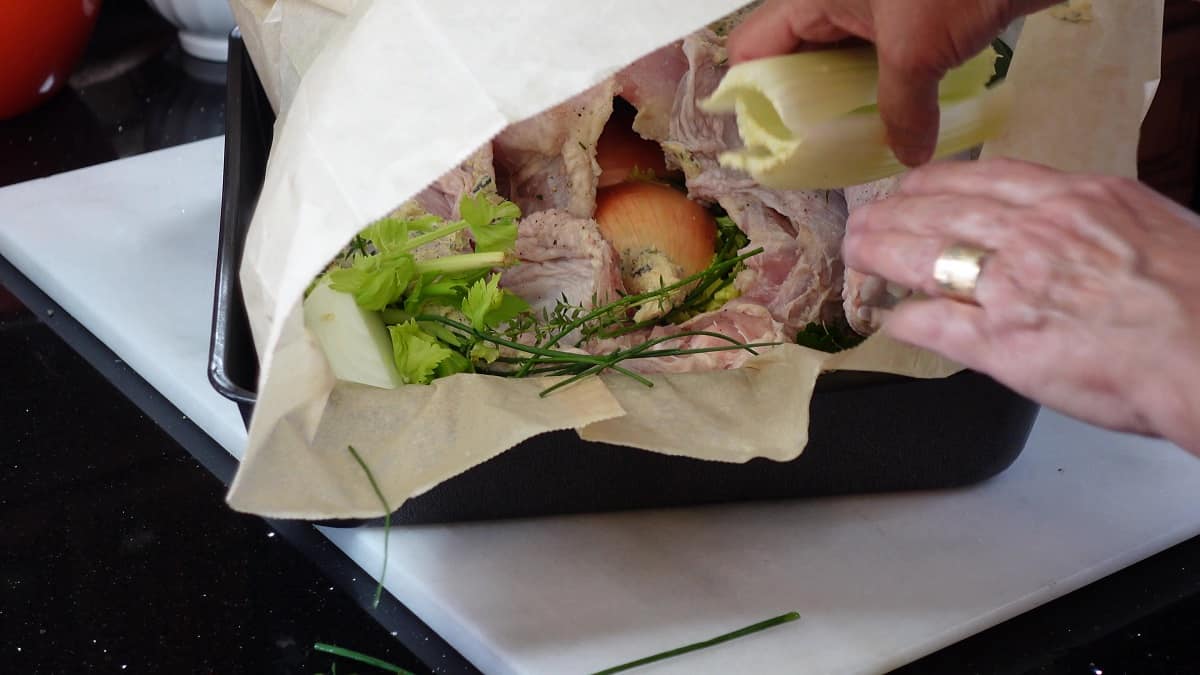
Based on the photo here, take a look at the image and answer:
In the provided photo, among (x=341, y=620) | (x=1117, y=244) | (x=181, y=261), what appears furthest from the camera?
(x=181, y=261)

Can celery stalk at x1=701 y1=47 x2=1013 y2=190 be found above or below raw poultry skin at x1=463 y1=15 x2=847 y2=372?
above

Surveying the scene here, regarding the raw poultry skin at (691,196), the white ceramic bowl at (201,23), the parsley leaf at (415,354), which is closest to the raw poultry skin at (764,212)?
the raw poultry skin at (691,196)

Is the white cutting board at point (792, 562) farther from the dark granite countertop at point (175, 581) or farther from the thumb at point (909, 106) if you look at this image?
the thumb at point (909, 106)

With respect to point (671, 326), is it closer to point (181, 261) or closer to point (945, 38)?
point (945, 38)

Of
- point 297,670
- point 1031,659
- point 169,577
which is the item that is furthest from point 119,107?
point 1031,659

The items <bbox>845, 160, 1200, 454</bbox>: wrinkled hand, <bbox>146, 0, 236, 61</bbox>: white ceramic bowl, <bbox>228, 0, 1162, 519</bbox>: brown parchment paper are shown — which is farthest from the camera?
<bbox>146, 0, 236, 61</bbox>: white ceramic bowl

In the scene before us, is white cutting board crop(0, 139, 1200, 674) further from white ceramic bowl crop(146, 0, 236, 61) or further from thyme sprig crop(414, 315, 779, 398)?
white ceramic bowl crop(146, 0, 236, 61)

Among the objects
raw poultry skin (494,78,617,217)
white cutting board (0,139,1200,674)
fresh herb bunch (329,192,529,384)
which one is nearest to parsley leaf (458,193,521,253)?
fresh herb bunch (329,192,529,384)
